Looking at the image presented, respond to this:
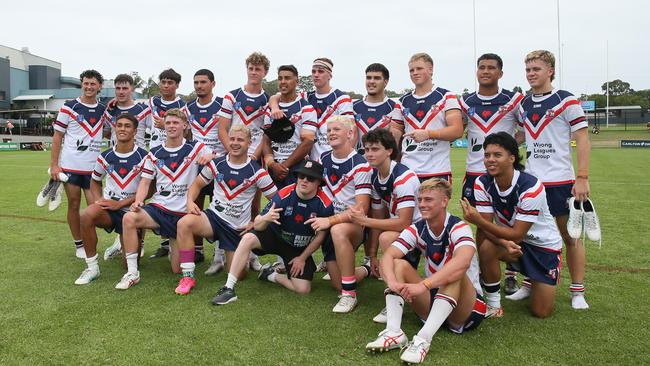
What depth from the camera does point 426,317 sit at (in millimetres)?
3682

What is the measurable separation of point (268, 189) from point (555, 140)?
2855 millimetres

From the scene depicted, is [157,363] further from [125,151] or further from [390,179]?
[125,151]

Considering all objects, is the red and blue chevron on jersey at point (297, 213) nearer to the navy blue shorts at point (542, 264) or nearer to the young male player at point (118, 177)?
the navy blue shorts at point (542, 264)

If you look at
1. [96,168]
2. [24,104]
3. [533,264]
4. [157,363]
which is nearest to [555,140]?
[533,264]

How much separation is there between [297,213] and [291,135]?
1.13 meters

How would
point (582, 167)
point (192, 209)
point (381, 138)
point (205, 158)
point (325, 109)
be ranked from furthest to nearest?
point (325, 109), point (205, 158), point (192, 209), point (582, 167), point (381, 138)

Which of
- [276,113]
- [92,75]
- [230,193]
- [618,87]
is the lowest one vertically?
[230,193]

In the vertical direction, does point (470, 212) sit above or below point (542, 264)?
above

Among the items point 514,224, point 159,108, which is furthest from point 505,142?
point 159,108

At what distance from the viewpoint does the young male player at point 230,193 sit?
16.8ft

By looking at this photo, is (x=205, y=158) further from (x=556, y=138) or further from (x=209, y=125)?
(x=556, y=138)

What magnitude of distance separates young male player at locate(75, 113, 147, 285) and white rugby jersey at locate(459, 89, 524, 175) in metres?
3.68

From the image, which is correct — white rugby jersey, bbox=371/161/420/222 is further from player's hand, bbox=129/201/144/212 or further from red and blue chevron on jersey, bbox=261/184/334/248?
player's hand, bbox=129/201/144/212

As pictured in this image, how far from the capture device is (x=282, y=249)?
486cm
